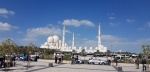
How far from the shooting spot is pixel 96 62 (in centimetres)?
4366

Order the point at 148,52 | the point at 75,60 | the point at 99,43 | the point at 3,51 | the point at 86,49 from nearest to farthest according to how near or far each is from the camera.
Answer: the point at 3,51 < the point at 148,52 < the point at 75,60 < the point at 99,43 < the point at 86,49

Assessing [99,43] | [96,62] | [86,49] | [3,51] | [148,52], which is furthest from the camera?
[86,49]

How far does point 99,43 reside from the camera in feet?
423

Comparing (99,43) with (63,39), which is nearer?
(99,43)

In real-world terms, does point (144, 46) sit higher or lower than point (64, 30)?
lower

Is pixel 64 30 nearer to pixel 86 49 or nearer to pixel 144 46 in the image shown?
pixel 86 49

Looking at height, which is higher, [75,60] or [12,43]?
[12,43]

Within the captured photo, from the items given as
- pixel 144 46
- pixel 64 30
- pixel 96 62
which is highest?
pixel 64 30

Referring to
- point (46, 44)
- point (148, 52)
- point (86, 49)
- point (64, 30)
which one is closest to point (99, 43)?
point (86, 49)

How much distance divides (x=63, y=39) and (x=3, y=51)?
125 m

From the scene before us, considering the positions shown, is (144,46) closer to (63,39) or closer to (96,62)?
(96,62)

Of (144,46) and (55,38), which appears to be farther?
(55,38)

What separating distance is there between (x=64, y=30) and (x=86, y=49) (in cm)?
1768

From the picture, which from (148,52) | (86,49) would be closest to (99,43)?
(86,49)
